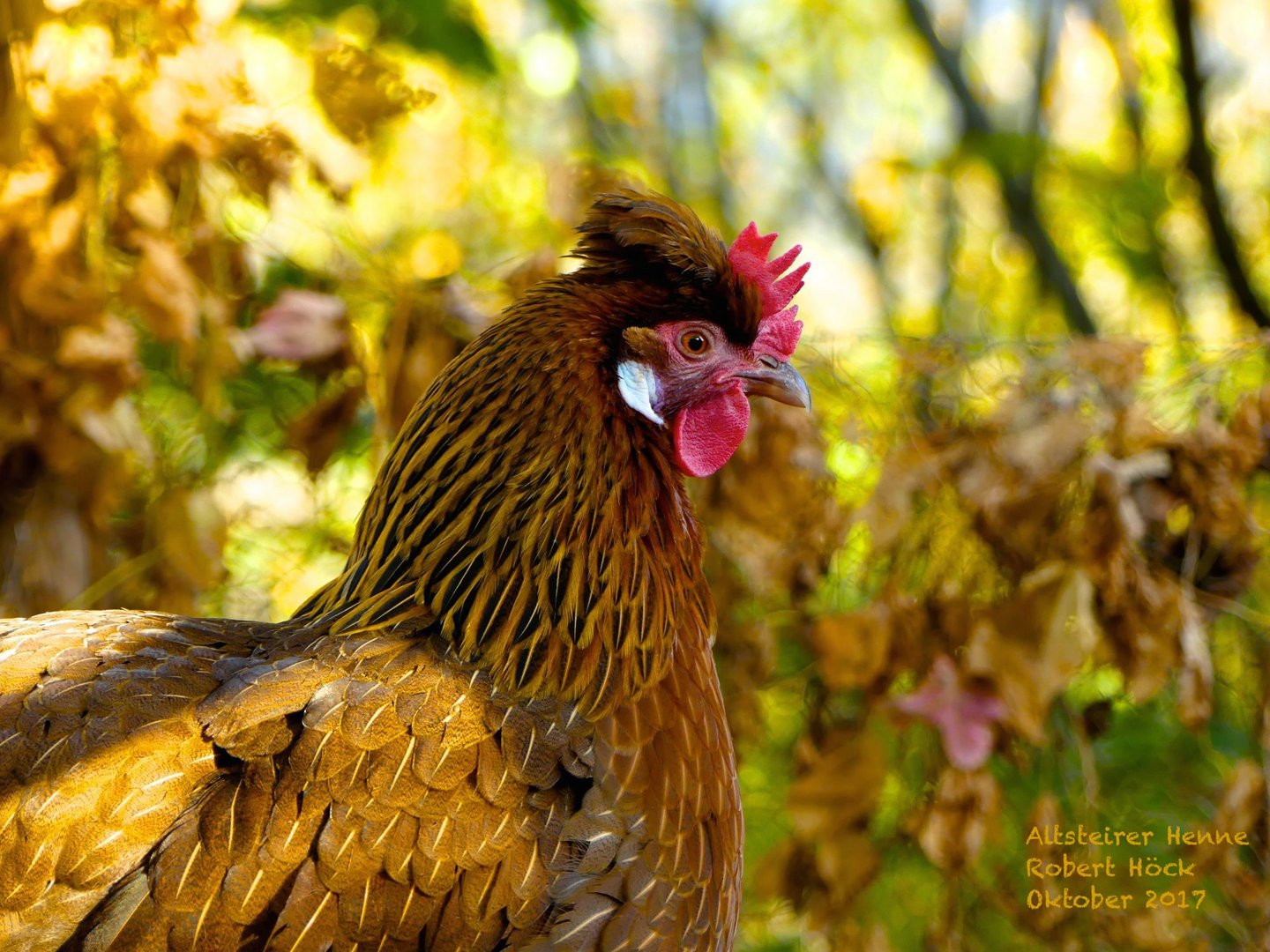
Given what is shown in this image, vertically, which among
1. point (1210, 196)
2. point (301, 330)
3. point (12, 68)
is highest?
point (1210, 196)

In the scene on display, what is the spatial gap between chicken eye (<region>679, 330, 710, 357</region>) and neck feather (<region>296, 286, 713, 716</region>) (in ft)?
0.37

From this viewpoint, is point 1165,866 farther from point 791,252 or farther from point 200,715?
point 200,715

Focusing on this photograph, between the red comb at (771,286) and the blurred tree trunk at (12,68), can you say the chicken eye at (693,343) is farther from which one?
the blurred tree trunk at (12,68)

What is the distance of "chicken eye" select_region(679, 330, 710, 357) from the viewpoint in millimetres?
1892

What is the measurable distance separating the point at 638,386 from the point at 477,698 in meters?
0.55

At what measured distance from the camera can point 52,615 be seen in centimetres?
185

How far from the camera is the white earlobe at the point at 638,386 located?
185 cm

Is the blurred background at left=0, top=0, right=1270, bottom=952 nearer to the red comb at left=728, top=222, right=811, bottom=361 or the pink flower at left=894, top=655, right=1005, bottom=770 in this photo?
the pink flower at left=894, top=655, right=1005, bottom=770

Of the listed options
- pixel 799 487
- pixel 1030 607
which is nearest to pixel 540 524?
pixel 799 487

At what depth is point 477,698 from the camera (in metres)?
1.71

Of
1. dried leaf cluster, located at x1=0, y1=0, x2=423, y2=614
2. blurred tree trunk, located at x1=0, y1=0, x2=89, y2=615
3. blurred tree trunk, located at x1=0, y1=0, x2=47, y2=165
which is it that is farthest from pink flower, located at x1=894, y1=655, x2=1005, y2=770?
blurred tree trunk, located at x1=0, y1=0, x2=47, y2=165

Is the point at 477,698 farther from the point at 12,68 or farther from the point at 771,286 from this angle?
the point at 12,68

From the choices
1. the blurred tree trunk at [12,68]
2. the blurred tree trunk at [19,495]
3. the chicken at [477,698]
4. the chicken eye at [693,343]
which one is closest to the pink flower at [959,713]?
the chicken at [477,698]

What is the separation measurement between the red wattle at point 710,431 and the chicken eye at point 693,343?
3.2 inches
